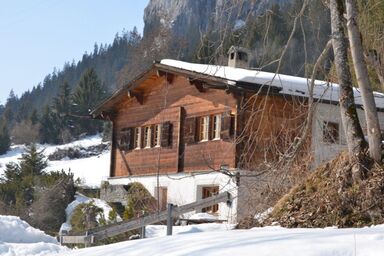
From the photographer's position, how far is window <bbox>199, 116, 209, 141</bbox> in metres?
20.7

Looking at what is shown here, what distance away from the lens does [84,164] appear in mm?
51562

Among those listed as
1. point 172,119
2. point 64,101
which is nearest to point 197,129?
point 172,119

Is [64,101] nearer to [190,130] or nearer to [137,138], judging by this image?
[137,138]

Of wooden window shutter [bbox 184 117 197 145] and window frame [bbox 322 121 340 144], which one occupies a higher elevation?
wooden window shutter [bbox 184 117 197 145]

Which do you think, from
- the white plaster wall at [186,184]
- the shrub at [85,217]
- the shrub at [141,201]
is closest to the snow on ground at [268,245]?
the white plaster wall at [186,184]

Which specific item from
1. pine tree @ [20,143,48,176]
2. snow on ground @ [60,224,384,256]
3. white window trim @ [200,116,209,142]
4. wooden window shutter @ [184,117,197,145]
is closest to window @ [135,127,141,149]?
wooden window shutter @ [184,117,197,145]

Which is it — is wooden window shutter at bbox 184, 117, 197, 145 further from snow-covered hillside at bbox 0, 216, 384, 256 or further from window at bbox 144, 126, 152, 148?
snow-covered hillside at bbox 0, 216, 384, 256

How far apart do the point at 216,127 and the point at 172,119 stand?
2.56m

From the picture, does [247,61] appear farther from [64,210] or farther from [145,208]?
[64,210]

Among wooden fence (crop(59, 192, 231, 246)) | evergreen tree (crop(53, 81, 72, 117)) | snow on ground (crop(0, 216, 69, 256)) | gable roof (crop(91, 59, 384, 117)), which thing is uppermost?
evergreen tree (crop(53, 81, 72, 117))

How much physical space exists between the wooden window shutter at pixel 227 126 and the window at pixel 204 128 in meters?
1.24

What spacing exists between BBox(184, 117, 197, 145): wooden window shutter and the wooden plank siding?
0.16 meters

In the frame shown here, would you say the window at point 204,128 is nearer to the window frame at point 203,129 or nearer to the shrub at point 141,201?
the window frame at point 203,129

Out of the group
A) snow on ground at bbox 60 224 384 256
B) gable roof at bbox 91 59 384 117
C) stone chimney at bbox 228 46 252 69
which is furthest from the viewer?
stone chimney at bbox 228 46 252 69
